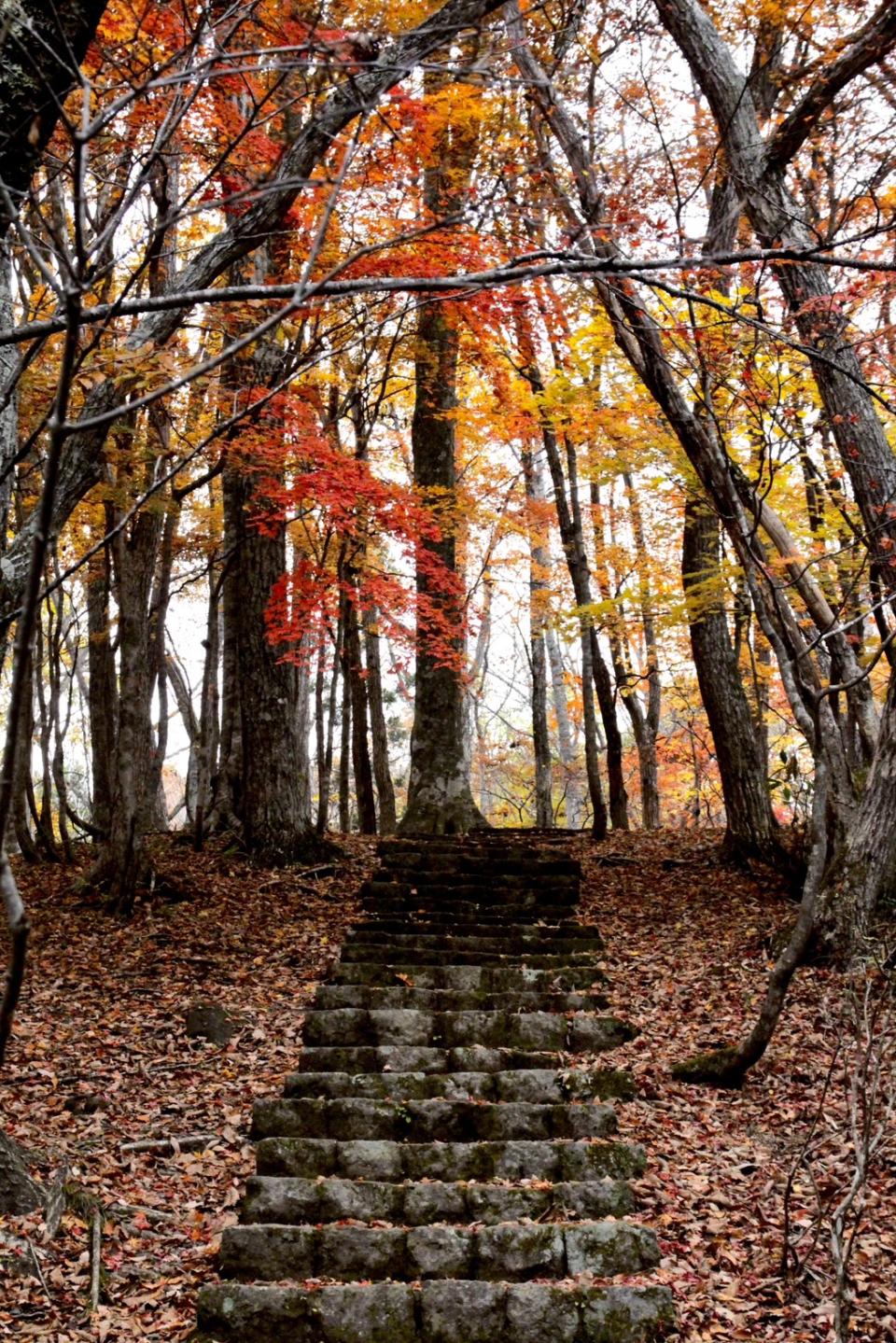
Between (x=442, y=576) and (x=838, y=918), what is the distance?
5517mm

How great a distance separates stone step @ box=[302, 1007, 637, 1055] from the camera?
582cm

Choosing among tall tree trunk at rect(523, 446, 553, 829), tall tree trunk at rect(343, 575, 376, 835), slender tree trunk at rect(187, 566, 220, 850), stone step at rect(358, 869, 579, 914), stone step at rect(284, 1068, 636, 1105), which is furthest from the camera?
tall tree trunk at rect(523, 446, 553, 829)

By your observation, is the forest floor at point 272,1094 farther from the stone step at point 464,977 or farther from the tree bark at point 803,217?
the tree bark at point 803,217

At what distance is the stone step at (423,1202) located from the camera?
4.20m

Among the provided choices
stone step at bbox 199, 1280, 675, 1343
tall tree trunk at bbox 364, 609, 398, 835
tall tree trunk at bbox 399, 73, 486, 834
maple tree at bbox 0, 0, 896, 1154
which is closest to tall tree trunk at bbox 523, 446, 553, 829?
maple tree at bbox 0, 0, 896, 1154

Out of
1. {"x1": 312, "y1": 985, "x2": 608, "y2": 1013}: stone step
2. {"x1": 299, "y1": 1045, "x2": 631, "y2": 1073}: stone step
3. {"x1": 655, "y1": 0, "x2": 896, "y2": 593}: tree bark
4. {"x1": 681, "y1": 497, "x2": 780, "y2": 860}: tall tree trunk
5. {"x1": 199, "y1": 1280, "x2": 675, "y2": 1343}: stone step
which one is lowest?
{"x1": 199, "y1": 1280, "x2": 675, "y2": 1343}: stone step

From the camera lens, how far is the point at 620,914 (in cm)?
856

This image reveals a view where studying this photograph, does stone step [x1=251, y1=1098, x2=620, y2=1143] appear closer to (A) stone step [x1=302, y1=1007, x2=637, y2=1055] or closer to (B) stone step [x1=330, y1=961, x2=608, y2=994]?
(A) stone step [x1=302, y1=1007, x2=637, y2=1055]

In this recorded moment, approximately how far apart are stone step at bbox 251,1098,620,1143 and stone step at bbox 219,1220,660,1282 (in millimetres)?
835

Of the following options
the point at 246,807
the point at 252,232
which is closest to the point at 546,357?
the point at 246,807

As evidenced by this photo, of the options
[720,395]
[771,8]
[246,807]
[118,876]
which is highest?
[771,8]

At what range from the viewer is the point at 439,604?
35.5ft

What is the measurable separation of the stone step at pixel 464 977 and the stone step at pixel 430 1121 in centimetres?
161

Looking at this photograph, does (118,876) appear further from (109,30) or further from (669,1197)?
(109,30)
